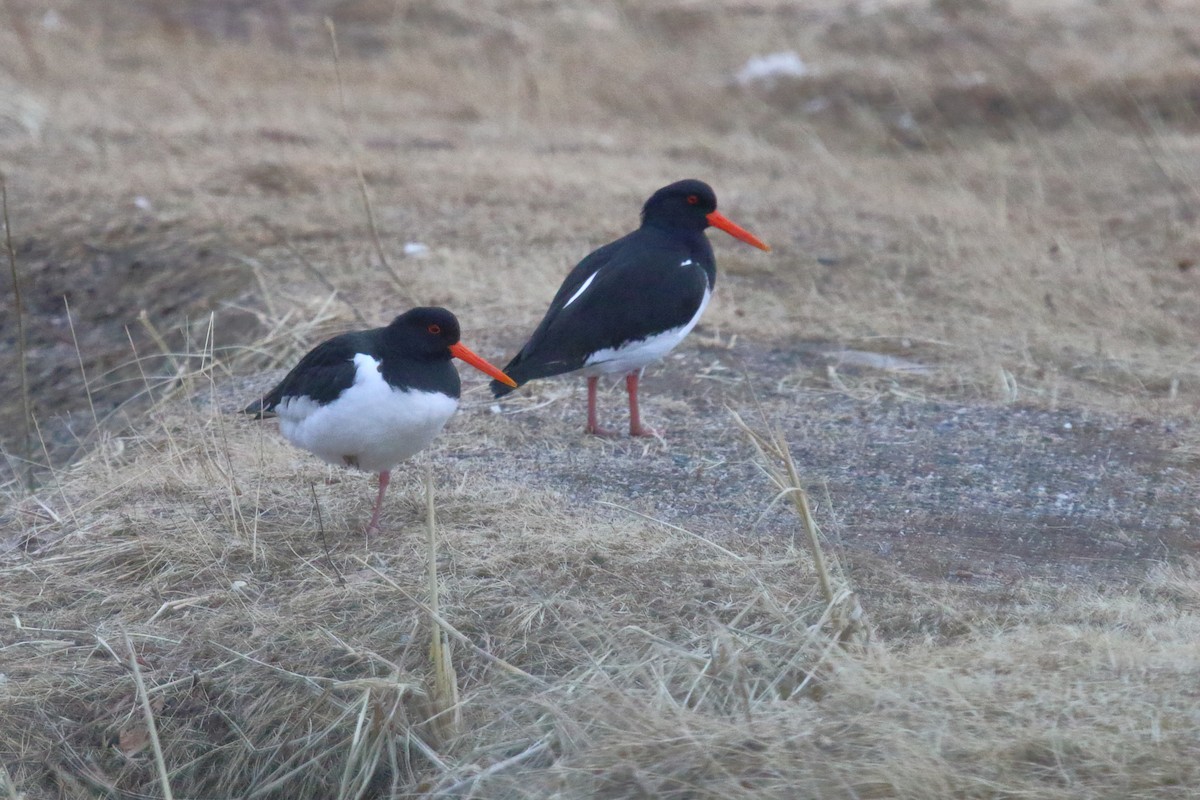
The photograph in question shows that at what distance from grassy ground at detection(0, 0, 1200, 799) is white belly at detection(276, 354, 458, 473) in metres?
0.36

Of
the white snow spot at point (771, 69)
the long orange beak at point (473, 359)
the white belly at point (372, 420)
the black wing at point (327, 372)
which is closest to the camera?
the white belly at point (372, 420)

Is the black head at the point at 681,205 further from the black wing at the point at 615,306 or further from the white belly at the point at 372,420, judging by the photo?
the white belly at the point at 372,420

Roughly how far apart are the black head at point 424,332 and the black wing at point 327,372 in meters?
0.10

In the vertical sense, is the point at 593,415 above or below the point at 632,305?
below

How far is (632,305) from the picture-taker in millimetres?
5207

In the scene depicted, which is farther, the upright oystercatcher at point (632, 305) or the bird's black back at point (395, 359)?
the upright oystercatcher at point (632, 305)

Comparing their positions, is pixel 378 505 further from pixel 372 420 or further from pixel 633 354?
pixel 633 354

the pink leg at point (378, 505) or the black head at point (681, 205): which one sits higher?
Answer: the black head at point (681, 205)

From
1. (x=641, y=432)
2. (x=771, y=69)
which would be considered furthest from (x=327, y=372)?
(x=771, y=69)

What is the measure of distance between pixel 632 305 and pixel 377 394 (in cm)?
144

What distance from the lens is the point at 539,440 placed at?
17.5 ft

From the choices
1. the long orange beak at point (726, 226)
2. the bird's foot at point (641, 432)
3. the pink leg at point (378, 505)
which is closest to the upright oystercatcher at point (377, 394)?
the pink leg at point (378, 505)

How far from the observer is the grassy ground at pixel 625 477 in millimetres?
3305

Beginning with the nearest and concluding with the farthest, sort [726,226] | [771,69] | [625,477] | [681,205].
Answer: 1. [625,477]
2. [681,205]
3. [726,226]
4. [771,69]
